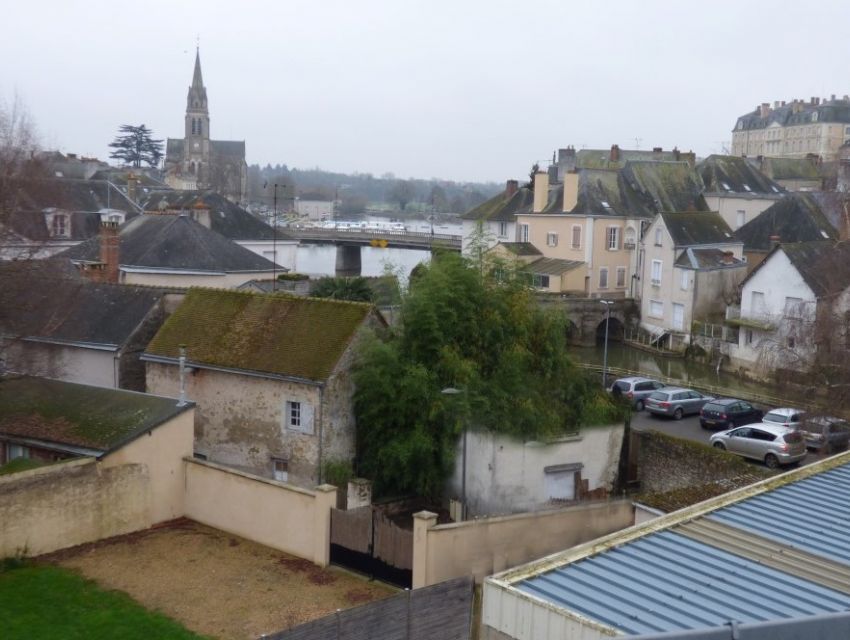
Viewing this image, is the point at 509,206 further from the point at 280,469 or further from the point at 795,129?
the point at 795,129

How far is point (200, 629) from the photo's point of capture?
16172 mm

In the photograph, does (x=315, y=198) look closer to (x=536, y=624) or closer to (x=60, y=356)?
(x=60, y=356)

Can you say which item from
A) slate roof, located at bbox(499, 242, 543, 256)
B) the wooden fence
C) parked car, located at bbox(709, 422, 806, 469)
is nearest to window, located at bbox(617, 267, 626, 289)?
slate roof, located at bbox(499, 242, 543, 256)

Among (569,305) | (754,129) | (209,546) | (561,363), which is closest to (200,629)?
(209,546)

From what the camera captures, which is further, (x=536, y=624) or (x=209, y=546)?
(x=209, y=546)

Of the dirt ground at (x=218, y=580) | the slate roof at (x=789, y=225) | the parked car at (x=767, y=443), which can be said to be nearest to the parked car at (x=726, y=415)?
the parked car at (x=767, y=443)

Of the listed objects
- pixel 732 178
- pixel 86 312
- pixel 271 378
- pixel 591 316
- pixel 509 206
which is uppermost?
pixel 732 178

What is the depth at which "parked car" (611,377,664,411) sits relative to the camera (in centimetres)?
3381

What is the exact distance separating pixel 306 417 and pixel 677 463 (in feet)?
31.2

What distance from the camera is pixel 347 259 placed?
90.4 meters

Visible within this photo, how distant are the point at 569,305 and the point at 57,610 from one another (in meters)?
40.1

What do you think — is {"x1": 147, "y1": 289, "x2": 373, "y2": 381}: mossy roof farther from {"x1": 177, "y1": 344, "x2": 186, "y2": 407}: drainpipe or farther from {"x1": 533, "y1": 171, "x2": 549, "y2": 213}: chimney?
{"x1": 533, "y1": 171, "x2": 549, "y2": 213}: chimney

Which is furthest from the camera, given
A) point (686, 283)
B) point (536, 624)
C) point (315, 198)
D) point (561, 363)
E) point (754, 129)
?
point (315, 198)

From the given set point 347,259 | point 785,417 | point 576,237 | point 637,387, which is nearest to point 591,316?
point 576,237
